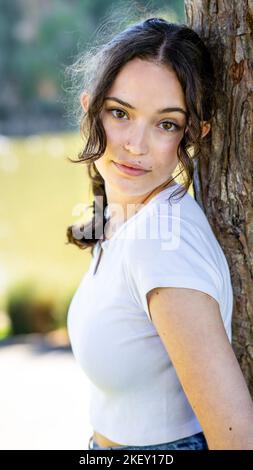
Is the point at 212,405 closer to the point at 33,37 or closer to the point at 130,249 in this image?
the point at 130,249

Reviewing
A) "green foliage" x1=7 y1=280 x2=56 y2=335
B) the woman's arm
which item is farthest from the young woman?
"green foliage" x1=7 y1=280 x2=56 y2=335

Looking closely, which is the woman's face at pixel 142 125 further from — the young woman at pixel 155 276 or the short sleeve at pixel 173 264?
the short sleeve at pixel 173 264

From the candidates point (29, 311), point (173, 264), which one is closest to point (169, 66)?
point (173, 264)

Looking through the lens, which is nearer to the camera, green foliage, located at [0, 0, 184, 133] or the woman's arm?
the woman's arm

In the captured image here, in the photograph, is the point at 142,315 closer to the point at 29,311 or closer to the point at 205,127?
the point at 205,127

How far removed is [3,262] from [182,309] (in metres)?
9.03

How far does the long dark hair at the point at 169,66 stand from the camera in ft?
4.75

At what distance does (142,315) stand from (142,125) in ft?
1.34

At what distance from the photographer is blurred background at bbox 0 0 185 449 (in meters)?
4.07

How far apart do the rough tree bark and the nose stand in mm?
171

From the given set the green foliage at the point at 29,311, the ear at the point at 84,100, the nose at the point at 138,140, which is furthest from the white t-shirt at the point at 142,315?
the green foliage at the point at 29,311

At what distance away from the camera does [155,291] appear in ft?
4.12

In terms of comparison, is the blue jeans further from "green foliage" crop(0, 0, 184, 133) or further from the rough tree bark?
"green foliage" crop(0, 0, 184, 133)

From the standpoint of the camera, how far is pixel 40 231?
37.6 feet
